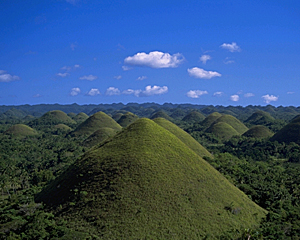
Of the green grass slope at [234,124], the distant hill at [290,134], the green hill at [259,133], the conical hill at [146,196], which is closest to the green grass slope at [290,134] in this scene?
the distant hill at [290,134]

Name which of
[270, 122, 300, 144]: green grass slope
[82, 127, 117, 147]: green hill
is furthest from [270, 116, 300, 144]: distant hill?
[82, 127, 117, 147]: green hill

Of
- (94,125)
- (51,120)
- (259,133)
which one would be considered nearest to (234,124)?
(259,133)

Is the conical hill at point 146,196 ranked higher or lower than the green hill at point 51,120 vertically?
lower

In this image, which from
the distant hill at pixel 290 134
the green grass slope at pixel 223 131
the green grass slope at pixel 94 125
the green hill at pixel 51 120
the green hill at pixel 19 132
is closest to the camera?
the distant hill at pixel 290 134

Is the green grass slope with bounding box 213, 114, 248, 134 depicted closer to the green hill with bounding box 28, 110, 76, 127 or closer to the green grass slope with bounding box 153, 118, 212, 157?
the green grass slope with bounding box 153, 118, 212, 157

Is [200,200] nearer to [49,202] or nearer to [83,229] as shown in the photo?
[83,229]

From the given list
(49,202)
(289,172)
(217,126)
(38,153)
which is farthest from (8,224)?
(217,126)

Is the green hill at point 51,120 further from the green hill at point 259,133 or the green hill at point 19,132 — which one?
the green hill at point 259,133
